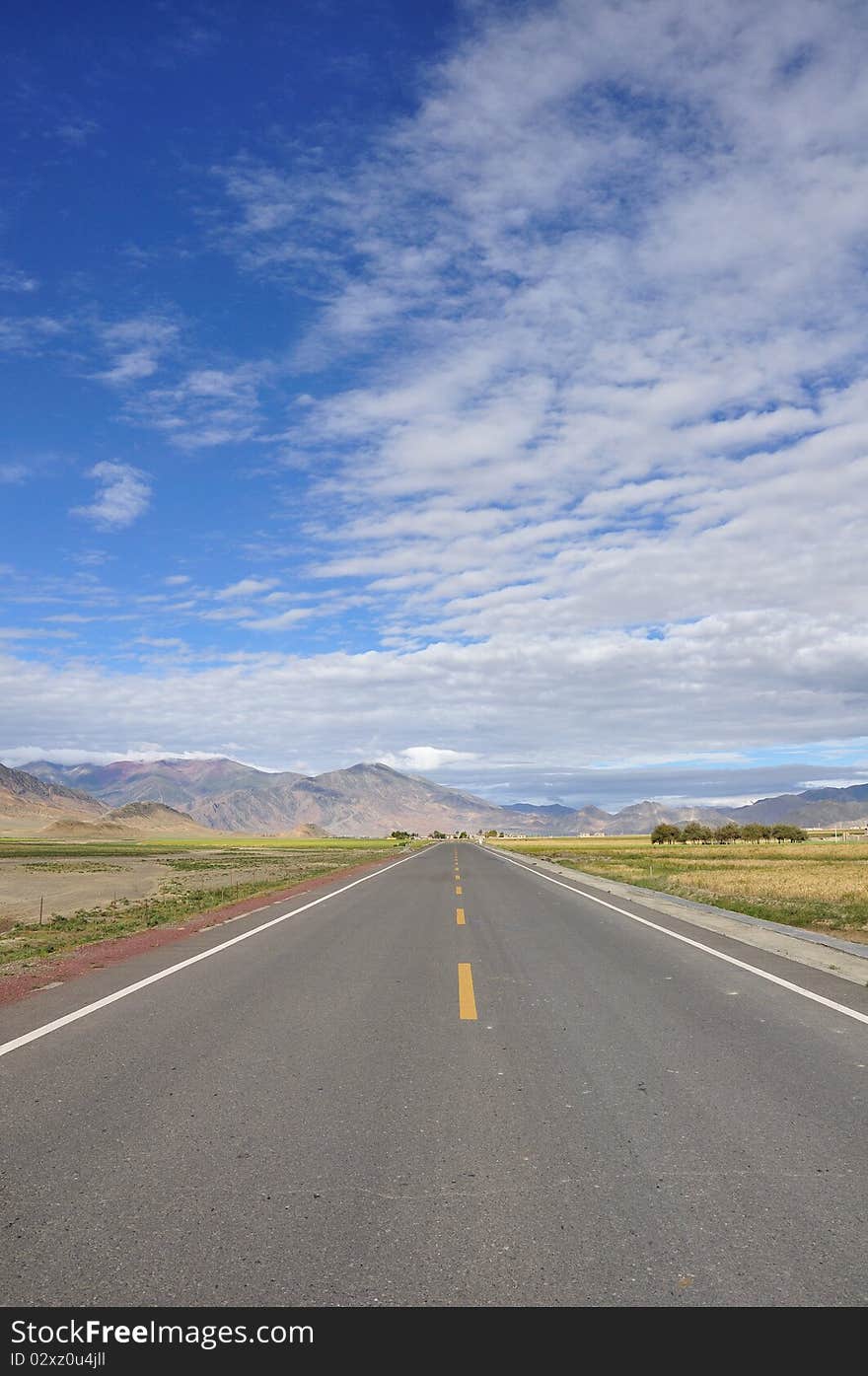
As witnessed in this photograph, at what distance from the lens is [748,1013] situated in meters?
8.71

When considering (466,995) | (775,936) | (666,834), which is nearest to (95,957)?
(466,995)

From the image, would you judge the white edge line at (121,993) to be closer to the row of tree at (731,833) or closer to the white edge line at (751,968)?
the white edge line at (751,968)

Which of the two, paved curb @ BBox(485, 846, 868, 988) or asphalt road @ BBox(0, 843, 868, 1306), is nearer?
asphalt road @ BBox(0, 843, 868, 1306)

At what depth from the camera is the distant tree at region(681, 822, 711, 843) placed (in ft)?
522

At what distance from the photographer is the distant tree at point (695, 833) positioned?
159000mm

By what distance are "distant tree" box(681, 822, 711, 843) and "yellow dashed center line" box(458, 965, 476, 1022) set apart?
15464cm

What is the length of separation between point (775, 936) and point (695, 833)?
511 ft

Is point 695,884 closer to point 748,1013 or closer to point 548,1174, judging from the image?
point 748,1013

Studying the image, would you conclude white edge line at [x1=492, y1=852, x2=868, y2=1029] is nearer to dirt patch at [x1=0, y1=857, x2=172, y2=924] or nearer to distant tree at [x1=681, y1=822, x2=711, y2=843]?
dirt patch at [x1=0, y1=857, x2=172, y2=924]

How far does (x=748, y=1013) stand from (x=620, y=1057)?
2.36 m

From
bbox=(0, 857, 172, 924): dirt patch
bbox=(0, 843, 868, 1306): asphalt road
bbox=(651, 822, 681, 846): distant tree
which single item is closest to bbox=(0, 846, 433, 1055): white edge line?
bbox=(0, 843, 868, 1306): asphalt road

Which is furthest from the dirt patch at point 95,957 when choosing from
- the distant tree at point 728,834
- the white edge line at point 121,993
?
the distant tree at point 728,834
